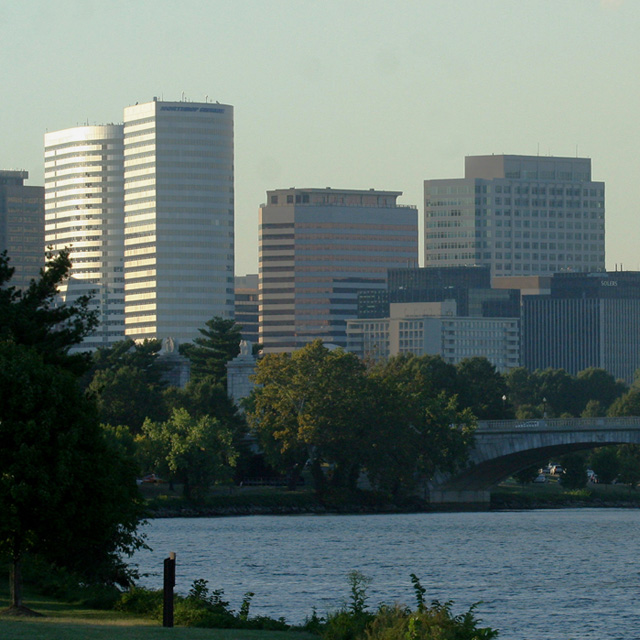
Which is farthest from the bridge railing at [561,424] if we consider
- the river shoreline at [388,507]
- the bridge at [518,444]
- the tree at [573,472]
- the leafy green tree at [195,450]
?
the leafy green tree at [195,450]

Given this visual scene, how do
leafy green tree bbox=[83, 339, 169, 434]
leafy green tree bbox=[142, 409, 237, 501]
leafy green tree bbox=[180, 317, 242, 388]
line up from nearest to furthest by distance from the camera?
leafy green tree bbox=[142, 409, 237, 501], leafy green tree bbox=[83, 339, 169, 434], leafy green tree bbox=[180, 317, 242, 388]

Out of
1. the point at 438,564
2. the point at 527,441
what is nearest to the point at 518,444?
the point at 527,441

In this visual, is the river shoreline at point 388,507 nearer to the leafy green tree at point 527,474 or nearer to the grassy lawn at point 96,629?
the leafy green tree at point 527,474

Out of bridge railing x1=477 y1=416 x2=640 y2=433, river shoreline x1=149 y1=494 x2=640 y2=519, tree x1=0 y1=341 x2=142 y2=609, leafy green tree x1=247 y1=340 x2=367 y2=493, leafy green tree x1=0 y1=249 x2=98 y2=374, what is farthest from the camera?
bridge railing x1=477 y1=416 x2=640 y2=433

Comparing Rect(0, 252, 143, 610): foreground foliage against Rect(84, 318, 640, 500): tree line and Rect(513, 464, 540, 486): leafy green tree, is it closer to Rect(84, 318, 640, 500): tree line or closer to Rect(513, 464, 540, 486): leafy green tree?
Rect(84, 318, 640, 500): tree line

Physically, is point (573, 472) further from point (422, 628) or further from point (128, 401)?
point (422, 628)

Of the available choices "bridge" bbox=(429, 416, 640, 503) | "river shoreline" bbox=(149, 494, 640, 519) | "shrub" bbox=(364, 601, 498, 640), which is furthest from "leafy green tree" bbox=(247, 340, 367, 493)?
"shrub" bbox=(364, 601, 498, 640)

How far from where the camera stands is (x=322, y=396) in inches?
5438

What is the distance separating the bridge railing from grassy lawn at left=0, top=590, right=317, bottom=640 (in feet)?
327

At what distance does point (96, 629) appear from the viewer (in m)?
37.4

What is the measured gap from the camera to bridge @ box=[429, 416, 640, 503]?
13912 cm

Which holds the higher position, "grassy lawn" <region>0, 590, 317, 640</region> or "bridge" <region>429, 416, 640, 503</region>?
"bridge" <region>429, 416, 640, 503</region>

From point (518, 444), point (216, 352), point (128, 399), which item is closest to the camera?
point (518, 444)

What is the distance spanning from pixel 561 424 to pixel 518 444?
4.16m
